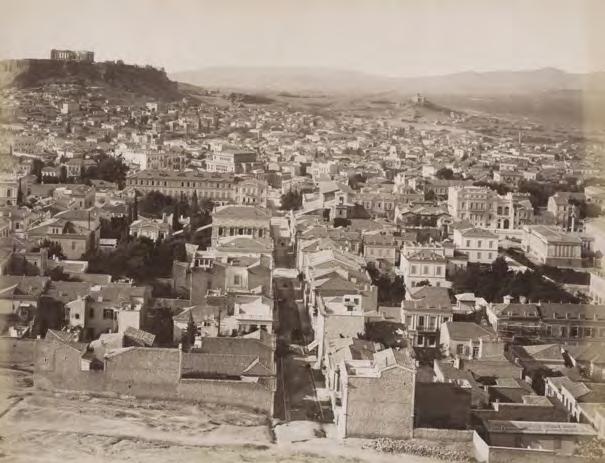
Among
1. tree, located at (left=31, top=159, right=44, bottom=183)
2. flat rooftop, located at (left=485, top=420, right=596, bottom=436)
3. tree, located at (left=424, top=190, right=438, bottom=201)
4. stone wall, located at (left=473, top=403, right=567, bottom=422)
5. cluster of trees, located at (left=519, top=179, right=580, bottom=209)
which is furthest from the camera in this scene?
cluster of trees, located at (left=519, top=179, right=580, bottom=209)

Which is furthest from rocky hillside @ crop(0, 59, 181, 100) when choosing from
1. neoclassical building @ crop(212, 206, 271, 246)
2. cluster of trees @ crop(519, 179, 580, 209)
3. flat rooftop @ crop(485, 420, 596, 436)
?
flat rooftop @ crop(485, 420, 596, 436)

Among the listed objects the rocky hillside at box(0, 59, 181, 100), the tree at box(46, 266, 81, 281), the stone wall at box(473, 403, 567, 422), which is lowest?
the stone wall at box(473, 403, 567, 422)

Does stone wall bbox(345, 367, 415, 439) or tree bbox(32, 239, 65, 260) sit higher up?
tree bbox(32, 239, 65, 260)

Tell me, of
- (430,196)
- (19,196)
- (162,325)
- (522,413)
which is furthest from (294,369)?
(430,196)

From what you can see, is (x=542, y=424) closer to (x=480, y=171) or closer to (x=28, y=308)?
(x=28, y=308)

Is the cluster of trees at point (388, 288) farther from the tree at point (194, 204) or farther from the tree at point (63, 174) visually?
the tree at point (63, 174)

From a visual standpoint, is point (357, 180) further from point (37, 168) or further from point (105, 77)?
point (105, 77)

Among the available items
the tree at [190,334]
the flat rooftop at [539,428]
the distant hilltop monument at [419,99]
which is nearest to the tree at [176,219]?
the tree at [190,334]

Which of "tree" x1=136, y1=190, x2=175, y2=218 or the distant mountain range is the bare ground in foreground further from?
"tree" x1=136, y1=190, x2=175, y2=218
